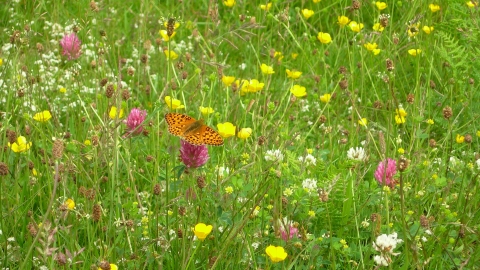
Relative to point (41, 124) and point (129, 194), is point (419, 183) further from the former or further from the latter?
point (41, 124)

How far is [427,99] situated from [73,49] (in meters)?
1.66

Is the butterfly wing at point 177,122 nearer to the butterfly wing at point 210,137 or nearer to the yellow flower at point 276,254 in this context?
the butterfly wing at point 210,137

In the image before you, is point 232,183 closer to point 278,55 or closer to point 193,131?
point 193,131

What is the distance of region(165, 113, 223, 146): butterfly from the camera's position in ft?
7.55

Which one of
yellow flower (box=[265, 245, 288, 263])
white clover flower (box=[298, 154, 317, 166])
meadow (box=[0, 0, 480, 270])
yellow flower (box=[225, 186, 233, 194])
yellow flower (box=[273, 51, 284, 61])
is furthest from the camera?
yellow flower (box=[273, 51, 284, 61])

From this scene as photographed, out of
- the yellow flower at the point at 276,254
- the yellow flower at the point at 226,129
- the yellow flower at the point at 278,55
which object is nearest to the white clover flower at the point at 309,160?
the yellow flower at the point at 226,129

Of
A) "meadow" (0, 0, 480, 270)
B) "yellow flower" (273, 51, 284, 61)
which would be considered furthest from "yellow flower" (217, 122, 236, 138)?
"yellow flower" (273, 51, 284, 61)

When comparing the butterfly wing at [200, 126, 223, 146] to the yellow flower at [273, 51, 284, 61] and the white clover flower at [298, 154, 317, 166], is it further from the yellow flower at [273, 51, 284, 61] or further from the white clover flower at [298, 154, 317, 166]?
the yellow flower at [273, 51, 284, 61]

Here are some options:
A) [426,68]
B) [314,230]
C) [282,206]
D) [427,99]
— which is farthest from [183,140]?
[426,68]

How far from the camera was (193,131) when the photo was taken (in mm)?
2359

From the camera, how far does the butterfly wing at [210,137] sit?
230 cm

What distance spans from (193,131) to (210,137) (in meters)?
0.06

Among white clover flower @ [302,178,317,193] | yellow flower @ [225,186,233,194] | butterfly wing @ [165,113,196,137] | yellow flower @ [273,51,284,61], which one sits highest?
butterfly wing @ [165,113,196,137]

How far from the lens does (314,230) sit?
8.30 feet
